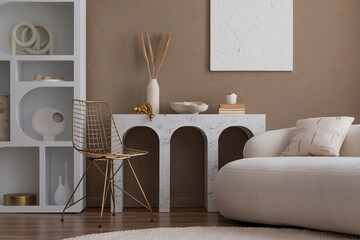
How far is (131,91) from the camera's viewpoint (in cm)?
416

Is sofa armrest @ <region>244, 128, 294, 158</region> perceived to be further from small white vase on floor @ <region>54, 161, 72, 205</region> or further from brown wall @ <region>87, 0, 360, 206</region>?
small white vase on floor @ <region>54, 161, 72, 205</region>

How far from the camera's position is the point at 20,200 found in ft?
12.6

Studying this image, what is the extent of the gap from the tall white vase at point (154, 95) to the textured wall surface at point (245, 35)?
55cm

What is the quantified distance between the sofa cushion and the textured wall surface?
1288mm

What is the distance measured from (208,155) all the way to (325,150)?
37.2 inches

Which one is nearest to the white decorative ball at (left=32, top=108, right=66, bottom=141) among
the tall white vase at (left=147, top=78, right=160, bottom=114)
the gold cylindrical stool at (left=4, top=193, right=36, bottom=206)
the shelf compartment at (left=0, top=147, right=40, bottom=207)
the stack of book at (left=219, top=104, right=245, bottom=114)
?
the shelf compartment at (left=0, top=147, right=40, bottom=207)

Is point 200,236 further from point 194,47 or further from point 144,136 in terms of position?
point 194,47

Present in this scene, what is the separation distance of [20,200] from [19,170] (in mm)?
355

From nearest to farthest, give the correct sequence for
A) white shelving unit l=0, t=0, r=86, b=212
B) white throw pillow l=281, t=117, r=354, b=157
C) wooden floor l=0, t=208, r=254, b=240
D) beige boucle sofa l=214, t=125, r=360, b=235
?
beige boucle sofa l=214, t=125, r=360, b=235, wooden floor l=0, t=208, r=254, b=240, white throw pillow l=281, t=117, r=354, b=157, white shelving unit l=0, t=0, r=86, b=212

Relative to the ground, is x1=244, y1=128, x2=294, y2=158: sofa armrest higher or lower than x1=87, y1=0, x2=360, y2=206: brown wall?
lower

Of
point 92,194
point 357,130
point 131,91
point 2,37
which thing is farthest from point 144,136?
point 357,130

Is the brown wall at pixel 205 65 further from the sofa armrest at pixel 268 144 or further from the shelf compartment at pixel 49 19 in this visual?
the sofa armrest at pixel 268 144

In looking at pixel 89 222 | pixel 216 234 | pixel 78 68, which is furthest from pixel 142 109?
pixel 216 234

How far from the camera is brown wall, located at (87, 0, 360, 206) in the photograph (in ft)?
13.6
